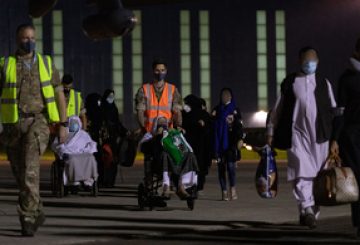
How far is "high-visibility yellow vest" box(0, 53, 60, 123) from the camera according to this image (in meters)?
12.4

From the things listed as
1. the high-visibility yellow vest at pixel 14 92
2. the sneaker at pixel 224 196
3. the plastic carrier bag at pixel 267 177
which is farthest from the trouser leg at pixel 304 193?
the sneaker at pixel 224 196

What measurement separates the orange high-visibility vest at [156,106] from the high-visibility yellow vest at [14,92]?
3.83 meters

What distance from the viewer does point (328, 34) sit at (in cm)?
7694

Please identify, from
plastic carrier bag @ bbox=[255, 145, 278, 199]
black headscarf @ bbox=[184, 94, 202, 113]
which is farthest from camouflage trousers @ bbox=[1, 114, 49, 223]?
black headscarf @ bbox=[184, 94, 202, 113]

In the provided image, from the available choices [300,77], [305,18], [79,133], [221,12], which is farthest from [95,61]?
[300,77]

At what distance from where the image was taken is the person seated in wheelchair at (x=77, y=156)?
19.5m

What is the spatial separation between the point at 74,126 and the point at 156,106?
3.98m

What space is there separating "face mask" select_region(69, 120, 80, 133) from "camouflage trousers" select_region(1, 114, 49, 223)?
294 inches

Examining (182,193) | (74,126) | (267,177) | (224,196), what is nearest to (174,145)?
(182,193)

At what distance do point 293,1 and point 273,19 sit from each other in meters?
1.64

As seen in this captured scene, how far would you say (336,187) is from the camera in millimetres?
11969

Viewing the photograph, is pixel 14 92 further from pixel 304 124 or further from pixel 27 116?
pixel 304 124

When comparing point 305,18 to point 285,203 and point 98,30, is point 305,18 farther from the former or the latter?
point 98,30

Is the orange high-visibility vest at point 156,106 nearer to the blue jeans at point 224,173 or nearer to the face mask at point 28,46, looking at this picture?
the blue jeans at point 224,173
